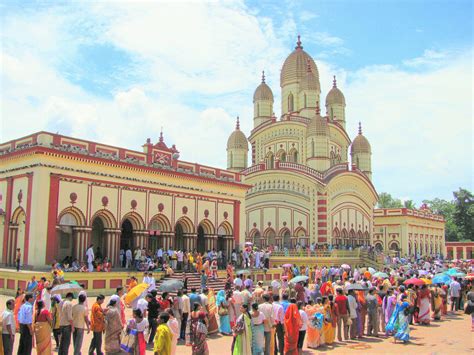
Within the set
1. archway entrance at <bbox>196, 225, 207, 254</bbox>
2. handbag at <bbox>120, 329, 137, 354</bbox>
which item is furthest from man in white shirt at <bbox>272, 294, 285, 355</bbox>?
archway entrance at <bbox>196, 225, 207, 254</bbox>

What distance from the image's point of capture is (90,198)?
24203 millimetres

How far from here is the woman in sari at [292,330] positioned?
11398 millimetres

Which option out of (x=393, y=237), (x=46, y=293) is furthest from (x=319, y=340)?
(x=393, y=237)

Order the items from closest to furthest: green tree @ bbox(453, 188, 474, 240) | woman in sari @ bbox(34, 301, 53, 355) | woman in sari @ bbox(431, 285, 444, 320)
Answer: woman in sari @ bbox(34, 301, 53, 355), woman in sari @ bbox(431, 285, 444, 320), green tree @ bbox(453, 188, 474, 240)

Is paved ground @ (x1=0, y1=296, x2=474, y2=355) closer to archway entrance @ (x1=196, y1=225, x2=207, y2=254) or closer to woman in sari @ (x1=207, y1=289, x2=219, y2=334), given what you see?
woman in sari @ (x1=207, y1=289, x2=219, y2=334)

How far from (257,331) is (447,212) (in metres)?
82.9

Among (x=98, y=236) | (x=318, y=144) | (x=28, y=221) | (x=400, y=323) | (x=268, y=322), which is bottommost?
(x=400, y=323)

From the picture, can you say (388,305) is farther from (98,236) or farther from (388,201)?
(388,201)

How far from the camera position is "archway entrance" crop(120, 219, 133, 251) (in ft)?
89.4

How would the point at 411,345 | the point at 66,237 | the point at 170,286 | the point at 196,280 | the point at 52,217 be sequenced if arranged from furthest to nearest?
the point at 196,280 < the point at 66,237 < the point at 52,217 < the point at 170,286 < the point at 411,345

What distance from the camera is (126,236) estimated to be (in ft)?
90.0

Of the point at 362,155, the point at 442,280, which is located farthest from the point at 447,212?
the point at 442,280

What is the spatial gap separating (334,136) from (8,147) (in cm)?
2959

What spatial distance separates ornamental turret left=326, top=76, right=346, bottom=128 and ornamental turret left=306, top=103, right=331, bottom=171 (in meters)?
6.65
